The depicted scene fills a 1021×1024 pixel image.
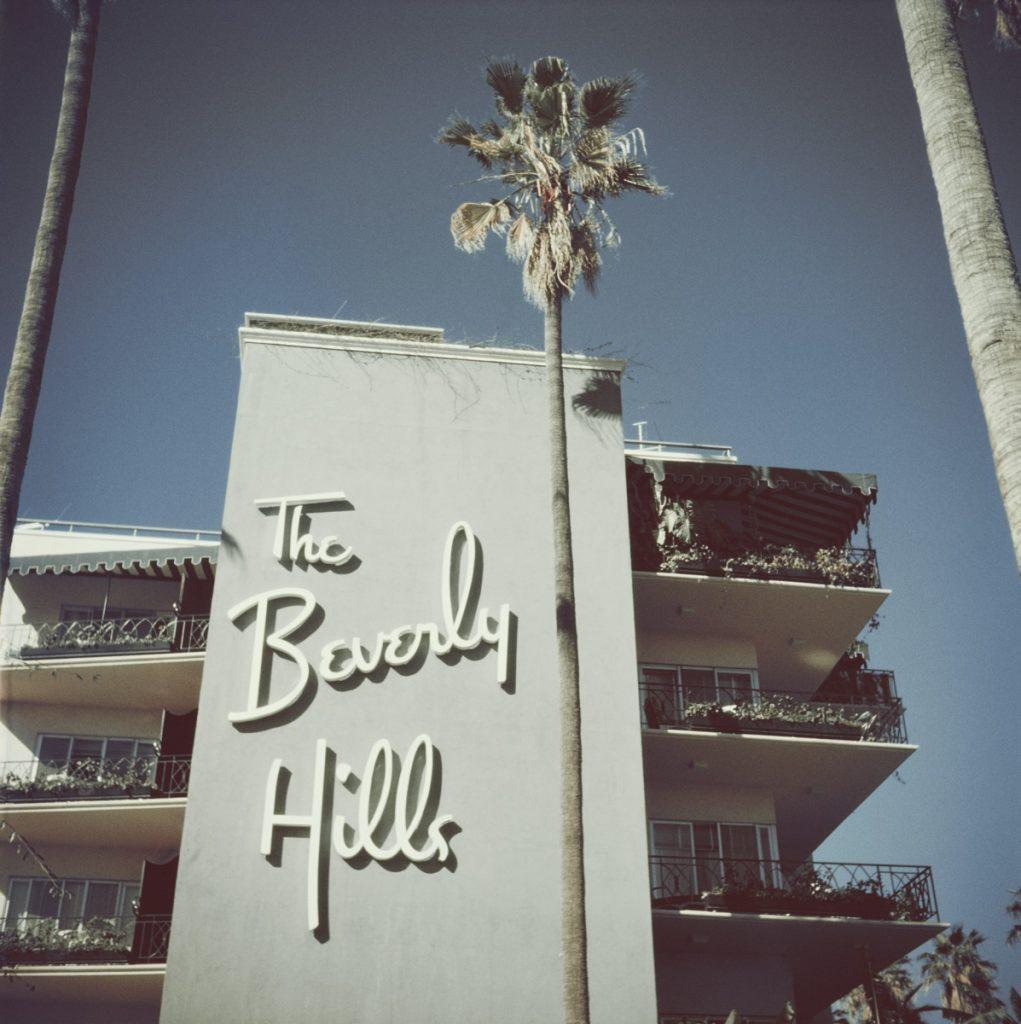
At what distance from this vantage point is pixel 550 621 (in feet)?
A: 82.1

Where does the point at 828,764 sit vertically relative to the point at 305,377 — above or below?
below

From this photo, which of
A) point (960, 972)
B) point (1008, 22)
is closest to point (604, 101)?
point (1008, 22)

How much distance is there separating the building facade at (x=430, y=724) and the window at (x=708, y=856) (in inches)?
3.1

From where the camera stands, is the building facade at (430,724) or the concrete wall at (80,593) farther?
the concrete wall at (80,593)

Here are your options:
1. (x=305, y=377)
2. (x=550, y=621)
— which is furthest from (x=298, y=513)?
(x=550, y=621)

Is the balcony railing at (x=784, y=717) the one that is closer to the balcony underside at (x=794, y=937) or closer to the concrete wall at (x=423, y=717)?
the concrete wall at (x=423, y=717)

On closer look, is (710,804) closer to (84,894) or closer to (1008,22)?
(84,894)

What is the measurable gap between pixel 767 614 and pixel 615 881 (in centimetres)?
830

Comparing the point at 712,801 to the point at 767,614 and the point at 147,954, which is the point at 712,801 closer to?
the point at 767,614

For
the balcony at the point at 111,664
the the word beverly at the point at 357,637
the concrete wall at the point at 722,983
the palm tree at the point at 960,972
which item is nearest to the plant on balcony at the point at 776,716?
the concrete wall at the point at 722,983

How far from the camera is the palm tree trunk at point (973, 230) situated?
12.8m

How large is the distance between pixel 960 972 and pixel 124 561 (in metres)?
48.4

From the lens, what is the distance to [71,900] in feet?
84.7

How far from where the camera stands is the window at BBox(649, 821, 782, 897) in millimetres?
25828
